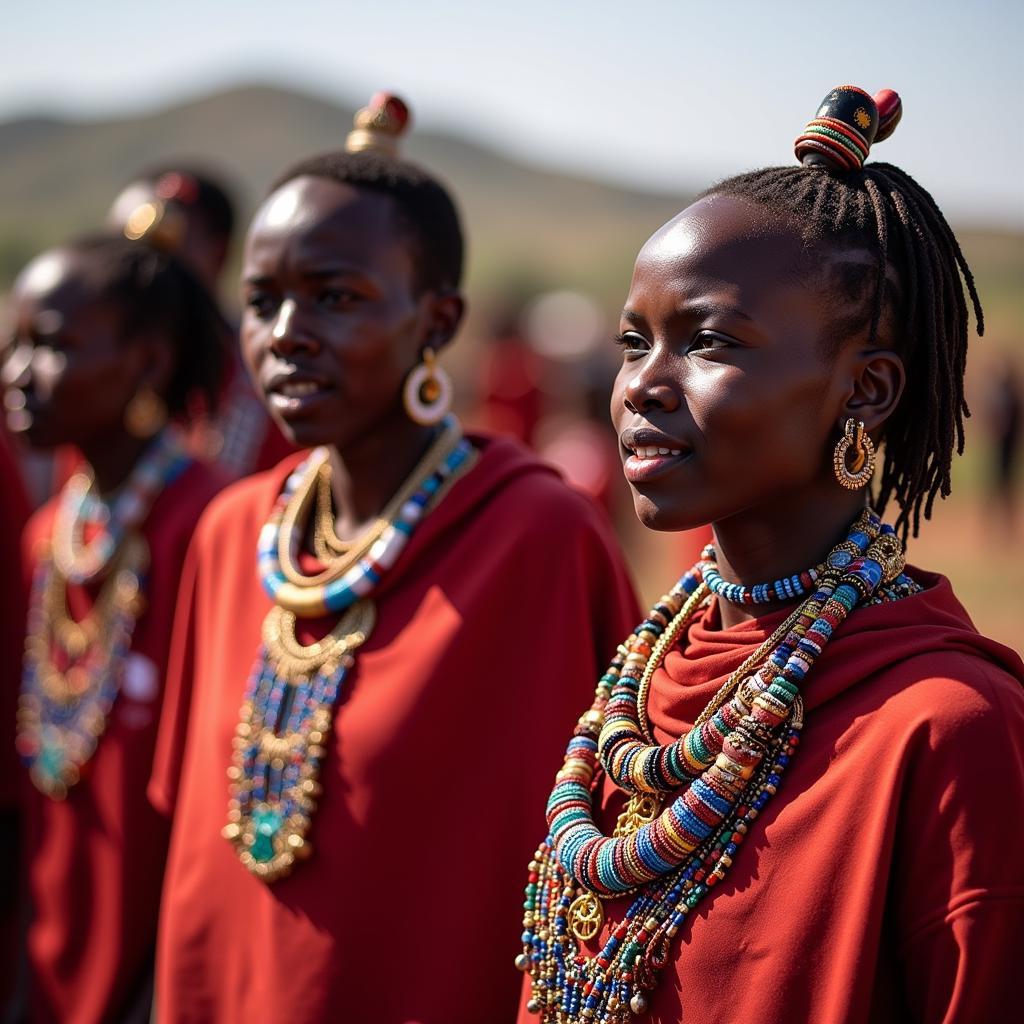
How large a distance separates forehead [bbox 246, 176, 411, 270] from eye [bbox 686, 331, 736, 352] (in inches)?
51.7

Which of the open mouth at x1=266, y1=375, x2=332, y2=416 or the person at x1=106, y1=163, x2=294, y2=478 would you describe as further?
the person at x1=106, y1=163, x2=294, y2=478

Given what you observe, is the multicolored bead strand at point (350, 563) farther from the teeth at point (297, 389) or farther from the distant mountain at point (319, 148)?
the distant mountain at point (319, 148)

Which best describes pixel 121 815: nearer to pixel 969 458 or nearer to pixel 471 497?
pixel 471 497

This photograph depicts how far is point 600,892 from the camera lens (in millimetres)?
2166

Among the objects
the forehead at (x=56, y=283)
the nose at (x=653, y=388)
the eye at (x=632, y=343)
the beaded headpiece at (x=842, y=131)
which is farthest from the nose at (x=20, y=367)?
the beaded headpiece at (x=842, y=131)

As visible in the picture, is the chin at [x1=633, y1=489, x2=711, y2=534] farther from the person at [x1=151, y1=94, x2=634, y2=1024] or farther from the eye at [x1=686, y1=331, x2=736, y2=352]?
the person at [x1=151, y1=94, x2=634, y2=1024]

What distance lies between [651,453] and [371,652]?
117 centimetres

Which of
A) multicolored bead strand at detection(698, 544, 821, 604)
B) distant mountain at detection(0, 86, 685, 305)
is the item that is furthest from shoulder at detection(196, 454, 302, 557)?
distant mountain at detection(0, 86, 685, 305)

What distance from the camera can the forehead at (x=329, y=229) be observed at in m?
3.16

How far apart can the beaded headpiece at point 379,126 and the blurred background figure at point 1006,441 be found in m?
17.2

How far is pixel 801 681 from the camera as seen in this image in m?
2.00

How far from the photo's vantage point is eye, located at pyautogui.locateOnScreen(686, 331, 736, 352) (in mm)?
2047

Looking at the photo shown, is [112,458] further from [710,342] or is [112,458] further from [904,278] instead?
[904,278]

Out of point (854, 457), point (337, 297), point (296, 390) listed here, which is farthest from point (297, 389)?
point (854, 457)
